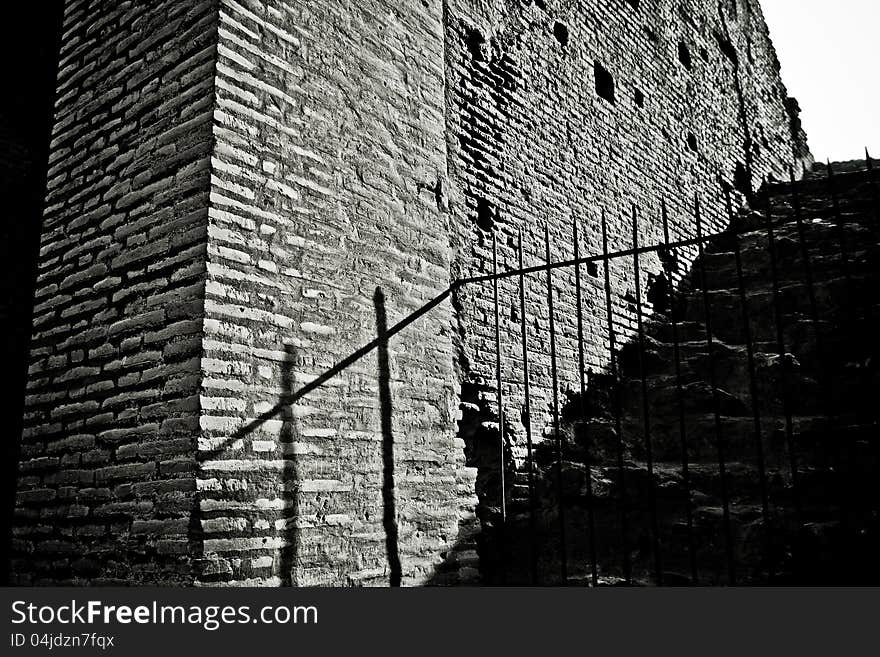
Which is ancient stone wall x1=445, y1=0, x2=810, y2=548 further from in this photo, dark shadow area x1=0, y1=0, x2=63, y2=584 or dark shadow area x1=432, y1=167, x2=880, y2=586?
dark shadow area x1=0, y1=0, x2=63, y2=584

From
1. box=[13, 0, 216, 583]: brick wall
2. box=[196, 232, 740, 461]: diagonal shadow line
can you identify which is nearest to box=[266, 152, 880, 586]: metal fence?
box=[196, 232, 740, 461]: diagonal shadow line

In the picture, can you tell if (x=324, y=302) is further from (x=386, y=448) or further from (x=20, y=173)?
(x=20, y=173)

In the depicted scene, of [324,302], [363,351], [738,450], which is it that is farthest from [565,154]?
[324,302]

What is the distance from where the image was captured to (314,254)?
11.5ft

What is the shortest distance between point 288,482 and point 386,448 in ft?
2.35

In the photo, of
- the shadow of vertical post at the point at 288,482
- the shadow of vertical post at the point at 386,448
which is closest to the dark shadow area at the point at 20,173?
the shadow of vertical post at the point at 288,482

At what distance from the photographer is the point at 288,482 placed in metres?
3.14

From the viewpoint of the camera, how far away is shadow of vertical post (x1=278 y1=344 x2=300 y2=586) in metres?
3.05

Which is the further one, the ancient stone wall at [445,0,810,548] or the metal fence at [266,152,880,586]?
the ancient stone wall at [445,0,810,548]

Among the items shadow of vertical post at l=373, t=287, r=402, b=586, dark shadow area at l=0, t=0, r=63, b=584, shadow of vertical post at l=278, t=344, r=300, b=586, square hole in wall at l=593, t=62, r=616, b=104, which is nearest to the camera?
shadow of vertical post at l=278, t=344, r=300, b=586

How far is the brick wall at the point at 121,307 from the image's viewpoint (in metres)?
2.94

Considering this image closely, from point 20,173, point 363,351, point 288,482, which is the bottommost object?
point 288,482

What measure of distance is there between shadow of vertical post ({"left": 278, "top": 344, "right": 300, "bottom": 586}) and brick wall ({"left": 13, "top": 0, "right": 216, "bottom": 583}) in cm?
46

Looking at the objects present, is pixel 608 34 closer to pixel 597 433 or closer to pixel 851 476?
pixel 597 433
